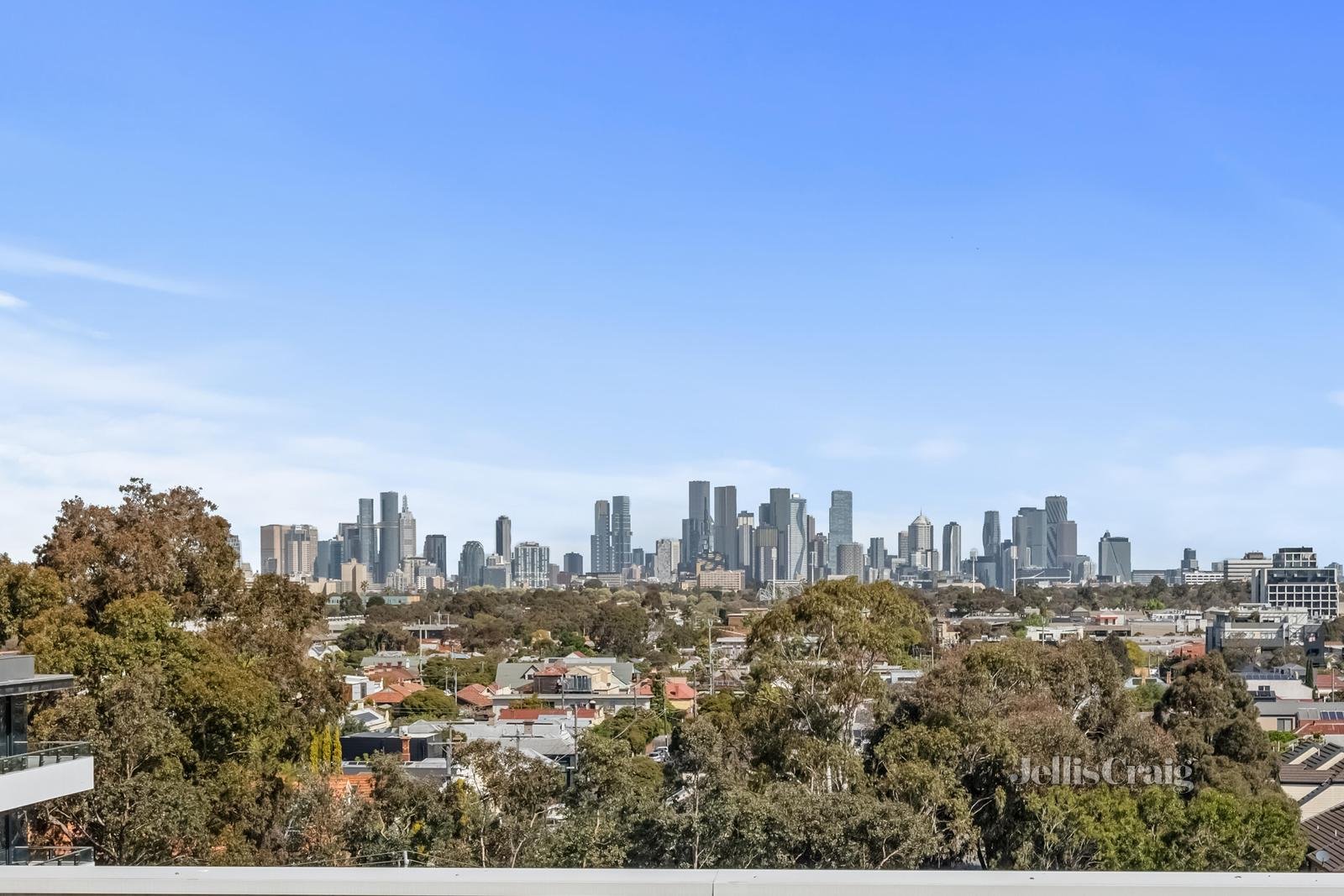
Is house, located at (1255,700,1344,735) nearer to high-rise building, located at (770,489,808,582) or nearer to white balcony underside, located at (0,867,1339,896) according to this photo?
white balcony underside, located at (0,867,1339,896)

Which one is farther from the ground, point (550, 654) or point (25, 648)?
point (25, 648)

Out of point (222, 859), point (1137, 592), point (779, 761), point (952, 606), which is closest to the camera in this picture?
point (222, 859)

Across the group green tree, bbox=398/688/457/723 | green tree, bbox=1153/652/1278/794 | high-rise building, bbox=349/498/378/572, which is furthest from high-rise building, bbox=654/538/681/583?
green tree, bbox=1153/652/1278/794

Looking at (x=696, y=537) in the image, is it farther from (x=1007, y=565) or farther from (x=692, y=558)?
(x=1007, y=565)

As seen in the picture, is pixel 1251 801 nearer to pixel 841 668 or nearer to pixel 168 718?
pixel 841 668

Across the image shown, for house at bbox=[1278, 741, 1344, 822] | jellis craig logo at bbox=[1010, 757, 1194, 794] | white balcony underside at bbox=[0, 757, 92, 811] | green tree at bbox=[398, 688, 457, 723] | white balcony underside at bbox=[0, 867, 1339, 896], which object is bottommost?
green tree at bbox=[398, 688, 457, 723]

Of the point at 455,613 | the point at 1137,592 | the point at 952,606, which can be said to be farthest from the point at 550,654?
the point at 1137,592

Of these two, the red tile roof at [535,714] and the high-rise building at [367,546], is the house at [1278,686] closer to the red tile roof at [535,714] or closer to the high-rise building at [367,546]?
the red tile roof at [535,714]
